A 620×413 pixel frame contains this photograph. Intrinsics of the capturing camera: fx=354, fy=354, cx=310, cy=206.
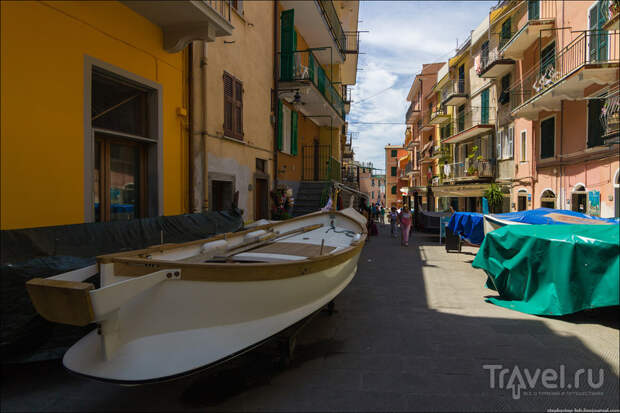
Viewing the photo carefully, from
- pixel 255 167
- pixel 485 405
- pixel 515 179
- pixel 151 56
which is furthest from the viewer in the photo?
pixel 515 179

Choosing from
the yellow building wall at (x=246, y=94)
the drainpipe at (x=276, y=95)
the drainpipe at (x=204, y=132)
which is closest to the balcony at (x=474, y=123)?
the drainpipe at (x=276, y=95)

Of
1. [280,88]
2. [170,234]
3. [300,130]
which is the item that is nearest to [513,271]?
[170,234]

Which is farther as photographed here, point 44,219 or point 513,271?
point 513,271

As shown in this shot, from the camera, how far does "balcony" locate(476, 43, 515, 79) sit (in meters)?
18.0

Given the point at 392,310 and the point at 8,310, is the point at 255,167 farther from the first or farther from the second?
the point at 8,310

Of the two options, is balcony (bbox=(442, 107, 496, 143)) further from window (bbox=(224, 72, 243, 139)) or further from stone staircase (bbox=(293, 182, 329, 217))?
window (bbox=(224, 72, 243, 139))

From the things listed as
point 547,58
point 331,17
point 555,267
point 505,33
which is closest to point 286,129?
point 331,17

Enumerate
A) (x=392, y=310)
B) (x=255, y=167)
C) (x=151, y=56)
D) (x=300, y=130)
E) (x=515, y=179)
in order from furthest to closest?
1. (x=515, y=179)
2. (x=300, y=130)
3. (x=255, y=167)
4. (x=151, y=56)
5. (x=392, y=310)

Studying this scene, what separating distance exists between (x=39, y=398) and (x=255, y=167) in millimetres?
7822

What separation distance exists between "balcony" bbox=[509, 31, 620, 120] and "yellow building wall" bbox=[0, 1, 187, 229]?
1251 centimetres

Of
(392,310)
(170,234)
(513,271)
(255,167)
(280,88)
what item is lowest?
(392,310)

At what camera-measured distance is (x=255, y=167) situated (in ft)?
33.5

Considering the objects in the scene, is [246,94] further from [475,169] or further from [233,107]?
[475,169]

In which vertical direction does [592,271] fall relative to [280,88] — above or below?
below
